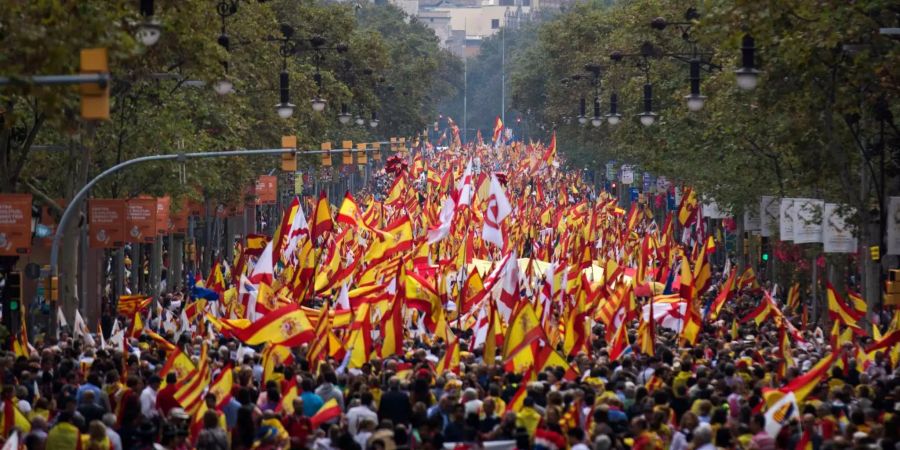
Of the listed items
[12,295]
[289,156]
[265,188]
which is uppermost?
[289,156]

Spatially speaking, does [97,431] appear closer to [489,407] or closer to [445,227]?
[489,407]

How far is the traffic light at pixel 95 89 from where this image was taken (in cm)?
1515

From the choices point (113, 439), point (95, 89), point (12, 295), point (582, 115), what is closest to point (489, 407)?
point (113, 439)

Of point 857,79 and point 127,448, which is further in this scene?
point 857,79

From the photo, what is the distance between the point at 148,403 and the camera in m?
18.8

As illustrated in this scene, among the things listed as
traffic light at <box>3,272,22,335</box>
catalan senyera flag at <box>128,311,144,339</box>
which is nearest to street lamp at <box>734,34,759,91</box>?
catalan senyera flag at <box>128,311,144,339</box>

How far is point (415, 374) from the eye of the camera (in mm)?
19375

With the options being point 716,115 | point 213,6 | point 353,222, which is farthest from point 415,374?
point 716,115

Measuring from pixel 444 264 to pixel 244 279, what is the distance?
4.57 meters

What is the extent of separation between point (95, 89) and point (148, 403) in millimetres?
4556

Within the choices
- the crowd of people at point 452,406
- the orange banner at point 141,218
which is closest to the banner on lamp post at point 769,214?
the orange banner at point 141,218

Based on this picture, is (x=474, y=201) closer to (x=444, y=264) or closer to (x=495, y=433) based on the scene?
(x=444, y=264)

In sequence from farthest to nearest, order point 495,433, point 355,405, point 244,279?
point 244,279 < point 355,405 < point 495,433

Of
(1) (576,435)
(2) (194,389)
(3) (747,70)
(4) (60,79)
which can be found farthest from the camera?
(3) (747,70)
